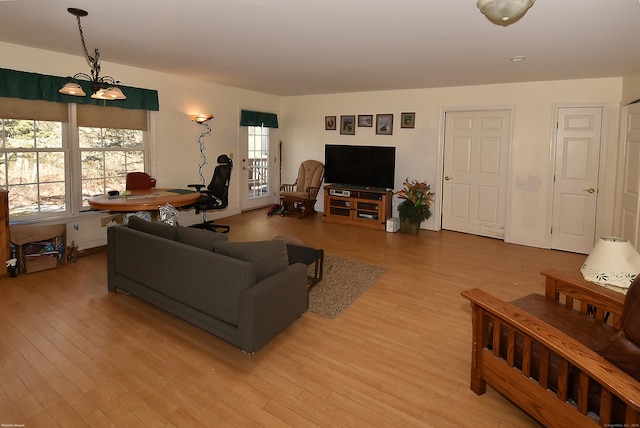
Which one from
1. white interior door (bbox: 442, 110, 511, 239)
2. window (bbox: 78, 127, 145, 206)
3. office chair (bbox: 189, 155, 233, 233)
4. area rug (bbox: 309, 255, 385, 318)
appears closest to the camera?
area rug (bbox: 309, 255, 385, 318)

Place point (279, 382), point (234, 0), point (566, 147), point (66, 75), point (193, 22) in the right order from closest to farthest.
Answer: point (279, 382), point (234, 0), point (193, 22), point (66, 75), point (566, 147)

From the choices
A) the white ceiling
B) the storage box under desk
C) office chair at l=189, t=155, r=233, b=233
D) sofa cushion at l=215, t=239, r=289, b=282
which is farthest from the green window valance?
sofa cushion at l=215, t=239, r=289, b=282

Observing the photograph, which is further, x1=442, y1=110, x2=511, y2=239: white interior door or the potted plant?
the potted plant

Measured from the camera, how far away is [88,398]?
207 centimetres

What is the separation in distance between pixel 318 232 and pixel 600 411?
4682 millimetres

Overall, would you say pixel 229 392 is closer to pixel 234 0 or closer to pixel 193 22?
pixel 234 0

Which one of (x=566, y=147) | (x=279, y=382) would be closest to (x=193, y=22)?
(x=279, y=382)

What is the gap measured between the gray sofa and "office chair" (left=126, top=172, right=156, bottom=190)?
2.08 m

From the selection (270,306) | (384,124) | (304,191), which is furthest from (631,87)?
(304,191)

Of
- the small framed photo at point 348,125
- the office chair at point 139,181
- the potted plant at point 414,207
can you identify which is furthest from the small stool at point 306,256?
the small framed photo at point 348,125

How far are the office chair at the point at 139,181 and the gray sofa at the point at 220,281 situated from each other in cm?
208

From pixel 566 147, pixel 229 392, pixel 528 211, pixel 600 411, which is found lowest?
pixel 229 392

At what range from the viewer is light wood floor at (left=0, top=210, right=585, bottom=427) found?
1984 millimetres

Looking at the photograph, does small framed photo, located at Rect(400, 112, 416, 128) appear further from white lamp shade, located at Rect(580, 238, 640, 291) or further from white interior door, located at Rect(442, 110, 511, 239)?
white lamp shade, located at Rect(580, 238, 640, 291)
